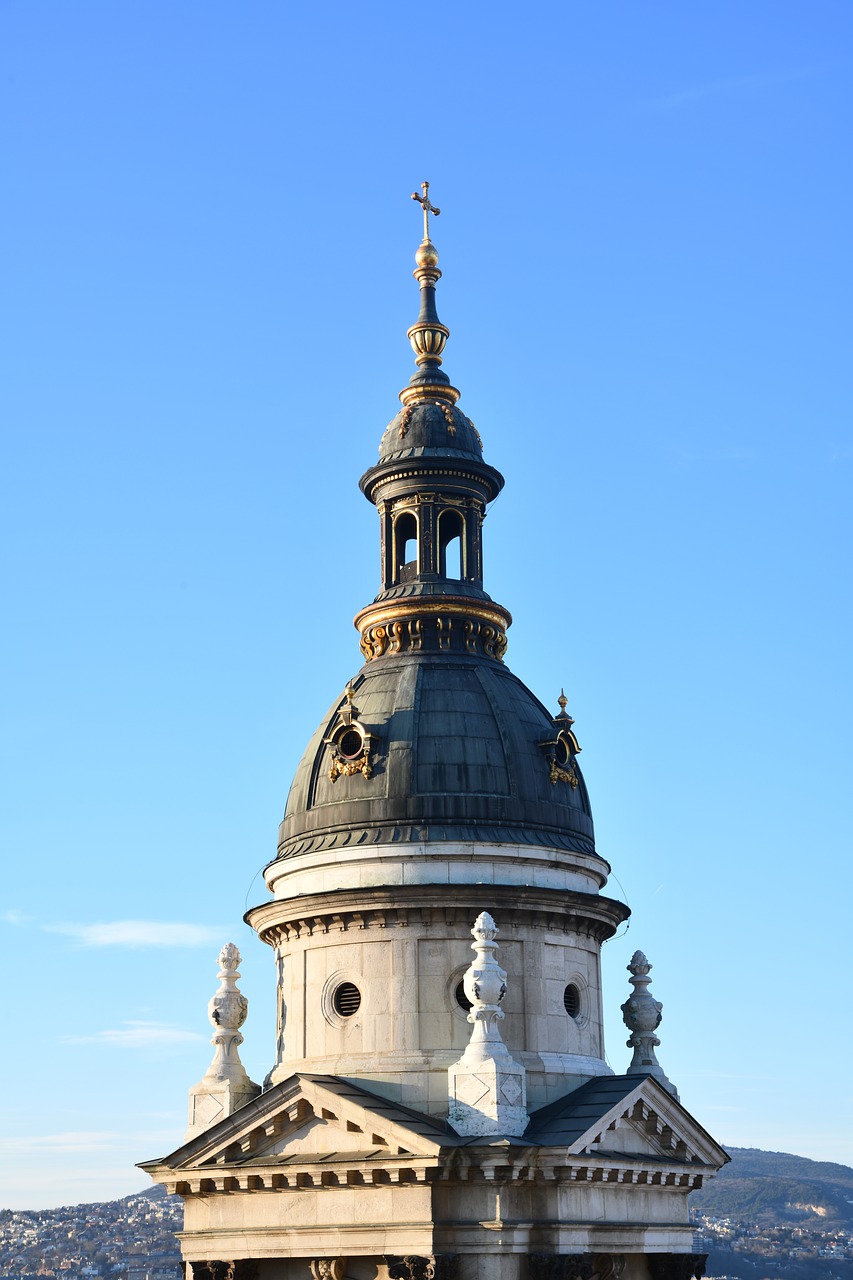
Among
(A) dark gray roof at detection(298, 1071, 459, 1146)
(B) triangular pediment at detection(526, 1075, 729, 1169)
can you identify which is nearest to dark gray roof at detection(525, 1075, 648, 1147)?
(B) triangular pediment at detection(526, 1075, 729, 1169)

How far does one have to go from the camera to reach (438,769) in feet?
143

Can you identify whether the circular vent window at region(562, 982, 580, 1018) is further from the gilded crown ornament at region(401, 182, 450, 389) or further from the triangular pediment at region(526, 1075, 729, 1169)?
the gilded crown ornament at region(401, 182, 450, 389)

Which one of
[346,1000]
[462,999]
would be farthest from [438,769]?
[346,1000]

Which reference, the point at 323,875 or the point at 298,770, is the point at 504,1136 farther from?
the point at 298,770

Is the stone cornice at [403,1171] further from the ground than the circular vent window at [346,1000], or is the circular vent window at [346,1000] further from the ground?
the circular vent window at [346,1000]

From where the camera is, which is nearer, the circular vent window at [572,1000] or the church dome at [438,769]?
the church dome at [438,769]

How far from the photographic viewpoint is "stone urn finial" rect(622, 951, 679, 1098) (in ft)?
153

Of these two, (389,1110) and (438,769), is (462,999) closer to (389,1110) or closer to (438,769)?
(389,1110)

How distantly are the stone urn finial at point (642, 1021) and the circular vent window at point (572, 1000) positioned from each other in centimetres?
317

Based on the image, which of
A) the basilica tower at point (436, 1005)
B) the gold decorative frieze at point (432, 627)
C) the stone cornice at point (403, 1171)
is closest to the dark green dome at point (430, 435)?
the basilica tower at point (436, 1005)

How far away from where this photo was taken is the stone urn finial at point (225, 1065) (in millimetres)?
43188

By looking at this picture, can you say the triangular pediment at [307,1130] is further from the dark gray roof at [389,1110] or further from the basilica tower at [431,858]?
the basilica tower at [431,858]

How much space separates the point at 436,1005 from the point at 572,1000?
4.37 meters

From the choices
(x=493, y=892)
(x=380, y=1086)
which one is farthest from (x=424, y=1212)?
(x=493, y=892)
